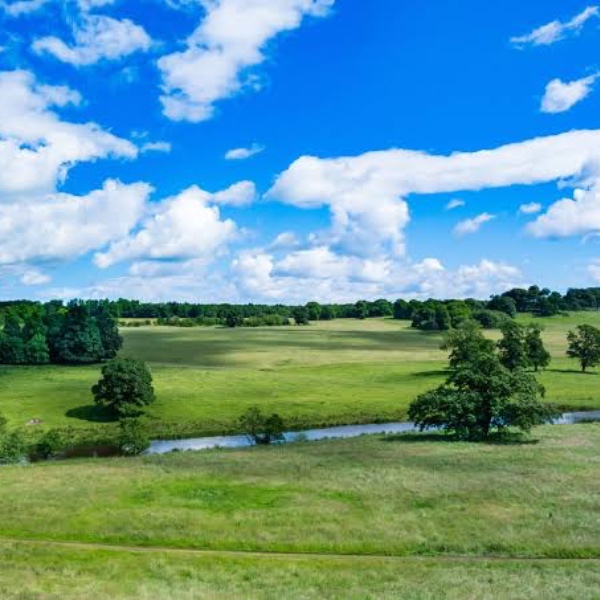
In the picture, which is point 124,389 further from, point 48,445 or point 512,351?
point 512,351

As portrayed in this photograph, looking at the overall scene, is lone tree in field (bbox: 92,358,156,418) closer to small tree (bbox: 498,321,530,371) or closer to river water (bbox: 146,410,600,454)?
river water (bbox: 146,410,600,454)

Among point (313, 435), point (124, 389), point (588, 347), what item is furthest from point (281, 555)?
point (588, 347)

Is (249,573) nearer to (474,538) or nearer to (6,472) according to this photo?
(474,538)

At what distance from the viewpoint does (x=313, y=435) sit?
81.6 m

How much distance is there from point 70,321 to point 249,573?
383ft

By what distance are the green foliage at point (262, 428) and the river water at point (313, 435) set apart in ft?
4.74

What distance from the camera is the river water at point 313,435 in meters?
75.4

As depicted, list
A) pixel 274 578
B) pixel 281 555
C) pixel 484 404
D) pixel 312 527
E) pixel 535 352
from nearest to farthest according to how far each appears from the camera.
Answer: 1. pixel 274 578
2. pixel 281 555
3. pixel 312 527
4. pixel 484 404
5. pixel 535 352

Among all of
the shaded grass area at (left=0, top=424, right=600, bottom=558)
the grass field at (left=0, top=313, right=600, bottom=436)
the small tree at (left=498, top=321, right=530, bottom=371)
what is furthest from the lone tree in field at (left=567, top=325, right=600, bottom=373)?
the shaded grass area at (left=0, top=424, right=600, bottom=558)

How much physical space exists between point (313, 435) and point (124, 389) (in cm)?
2595

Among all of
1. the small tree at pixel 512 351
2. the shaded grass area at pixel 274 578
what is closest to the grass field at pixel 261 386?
the small tree at pixel 512 351

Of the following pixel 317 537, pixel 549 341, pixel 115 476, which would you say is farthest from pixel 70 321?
pixel 549 341

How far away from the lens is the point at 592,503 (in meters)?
39.9

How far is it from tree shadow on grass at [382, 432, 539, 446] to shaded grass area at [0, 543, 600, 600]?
33.2 metres
